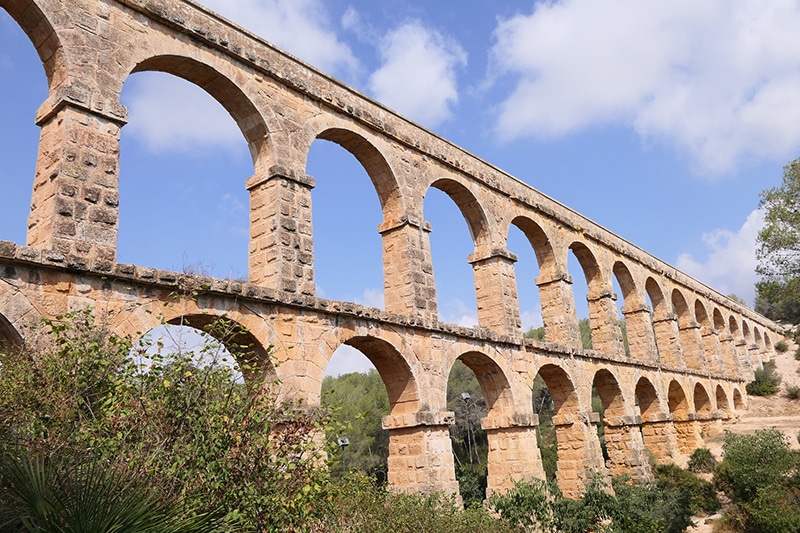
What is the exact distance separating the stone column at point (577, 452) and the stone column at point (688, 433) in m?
8.11

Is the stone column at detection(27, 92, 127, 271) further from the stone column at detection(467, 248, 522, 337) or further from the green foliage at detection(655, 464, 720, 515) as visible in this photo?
the green foliage at detection(655, 464, 720, 515)

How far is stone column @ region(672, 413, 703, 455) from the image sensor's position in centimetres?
2052

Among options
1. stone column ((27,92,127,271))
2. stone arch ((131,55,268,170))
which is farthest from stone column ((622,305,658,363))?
stone column ((27,92,127,271))

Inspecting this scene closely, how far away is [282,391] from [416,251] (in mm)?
4175

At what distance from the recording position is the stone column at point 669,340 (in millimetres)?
21422

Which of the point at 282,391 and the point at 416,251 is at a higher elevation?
the point at 416,251

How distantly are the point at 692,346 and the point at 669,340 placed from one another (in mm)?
3102

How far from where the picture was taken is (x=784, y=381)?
32.4 metres

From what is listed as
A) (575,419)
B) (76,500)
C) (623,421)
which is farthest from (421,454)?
(623,421)

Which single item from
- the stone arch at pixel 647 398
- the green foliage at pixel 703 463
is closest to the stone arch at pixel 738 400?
the green foliage at pixel 703 463

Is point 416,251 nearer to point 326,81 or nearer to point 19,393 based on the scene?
point 326,81

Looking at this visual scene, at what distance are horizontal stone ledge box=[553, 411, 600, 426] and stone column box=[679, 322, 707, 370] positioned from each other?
1155cm

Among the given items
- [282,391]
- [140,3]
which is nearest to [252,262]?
[282,391]

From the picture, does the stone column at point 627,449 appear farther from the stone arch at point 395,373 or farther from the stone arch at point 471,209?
the stone arch at point 395,373
